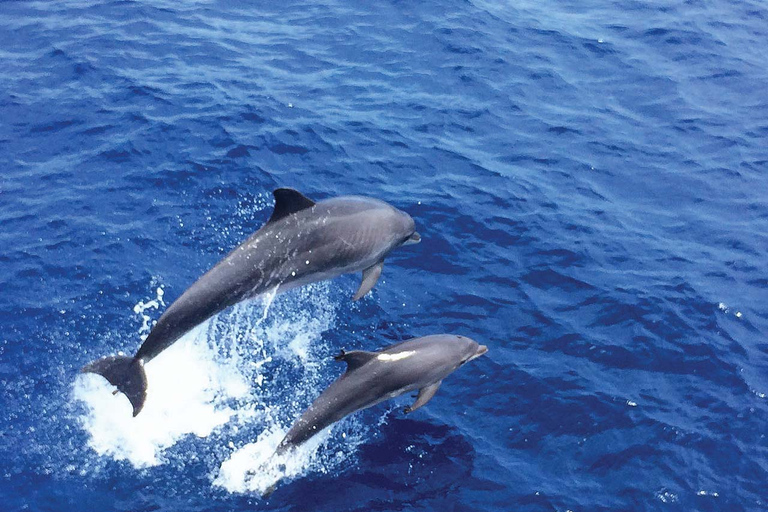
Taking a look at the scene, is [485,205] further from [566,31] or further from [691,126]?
[566,31]

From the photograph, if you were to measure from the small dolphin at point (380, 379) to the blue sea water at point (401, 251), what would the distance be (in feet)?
2.34

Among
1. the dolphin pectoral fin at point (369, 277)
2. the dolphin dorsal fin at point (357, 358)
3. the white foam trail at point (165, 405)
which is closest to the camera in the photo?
the dolphin dorsal fin at point (357, 358)

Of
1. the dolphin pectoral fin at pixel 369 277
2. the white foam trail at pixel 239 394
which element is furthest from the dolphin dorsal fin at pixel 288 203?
the dolphin pectoral fin at pixel 369 277

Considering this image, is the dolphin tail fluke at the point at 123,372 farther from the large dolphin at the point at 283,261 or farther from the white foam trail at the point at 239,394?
the white foam trail at the point at 239,394

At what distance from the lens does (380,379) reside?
1107 centimetres

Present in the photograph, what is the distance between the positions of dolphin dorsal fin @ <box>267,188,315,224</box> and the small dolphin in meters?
2.16

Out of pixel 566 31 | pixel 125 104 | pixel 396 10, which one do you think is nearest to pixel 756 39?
pixel 566 31

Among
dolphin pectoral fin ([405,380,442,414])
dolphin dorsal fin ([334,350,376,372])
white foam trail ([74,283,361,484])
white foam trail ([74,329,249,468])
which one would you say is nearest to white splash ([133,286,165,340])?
white foam trail ([74,283,361,484])

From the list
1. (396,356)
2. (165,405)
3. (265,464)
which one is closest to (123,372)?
(165,405)

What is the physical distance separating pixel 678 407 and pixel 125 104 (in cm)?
1422

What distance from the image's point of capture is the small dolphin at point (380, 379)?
427 inches

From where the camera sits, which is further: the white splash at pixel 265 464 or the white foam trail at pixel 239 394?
the white foam trail at pixel 239 394

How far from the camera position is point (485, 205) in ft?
54.9

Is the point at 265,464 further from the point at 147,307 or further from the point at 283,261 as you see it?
the point at 147,307
